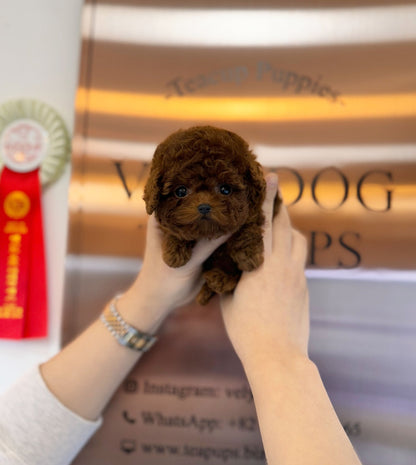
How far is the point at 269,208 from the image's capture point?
0.58 m

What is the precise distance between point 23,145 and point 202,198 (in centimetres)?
57

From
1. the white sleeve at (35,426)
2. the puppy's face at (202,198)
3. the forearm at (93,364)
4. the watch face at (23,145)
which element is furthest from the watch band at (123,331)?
the watch face at (23,145)

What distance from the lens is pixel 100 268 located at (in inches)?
31.0

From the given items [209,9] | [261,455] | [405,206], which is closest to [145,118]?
[209,9]

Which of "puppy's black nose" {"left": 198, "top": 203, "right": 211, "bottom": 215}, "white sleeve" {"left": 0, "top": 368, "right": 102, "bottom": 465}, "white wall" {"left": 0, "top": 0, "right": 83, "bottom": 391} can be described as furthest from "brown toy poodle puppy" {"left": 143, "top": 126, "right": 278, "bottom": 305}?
"white wall" {"left": 0, "top": 0, "right": 83, "bottom": 391}

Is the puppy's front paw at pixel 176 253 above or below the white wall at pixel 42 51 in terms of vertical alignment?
below

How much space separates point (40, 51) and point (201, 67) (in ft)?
1.26

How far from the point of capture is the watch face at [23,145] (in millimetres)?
842

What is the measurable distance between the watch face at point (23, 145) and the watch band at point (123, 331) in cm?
38

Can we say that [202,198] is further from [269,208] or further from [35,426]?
[35,426]

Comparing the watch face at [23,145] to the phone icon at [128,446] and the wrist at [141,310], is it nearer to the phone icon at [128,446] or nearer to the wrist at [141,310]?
the wrist at [141,310]

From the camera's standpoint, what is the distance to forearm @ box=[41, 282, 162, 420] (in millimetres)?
674

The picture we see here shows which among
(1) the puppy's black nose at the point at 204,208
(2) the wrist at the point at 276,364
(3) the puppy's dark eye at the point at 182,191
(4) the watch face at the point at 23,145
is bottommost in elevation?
(2) the wrist at the point at 276,364

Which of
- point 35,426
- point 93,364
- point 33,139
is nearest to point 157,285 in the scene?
point 93,364
